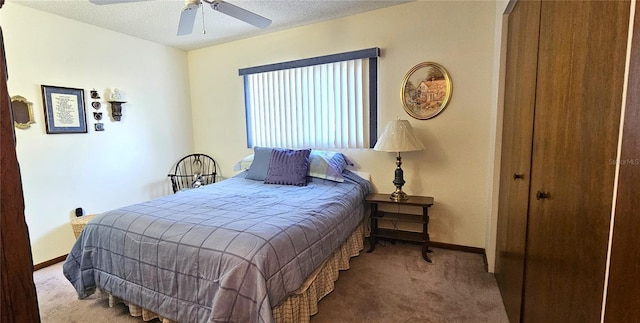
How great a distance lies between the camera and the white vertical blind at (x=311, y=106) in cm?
321

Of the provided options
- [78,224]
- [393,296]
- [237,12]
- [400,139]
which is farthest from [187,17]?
[393,296]

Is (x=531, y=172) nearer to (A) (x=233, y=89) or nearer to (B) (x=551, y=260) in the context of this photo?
(B) (x=551, y=260)

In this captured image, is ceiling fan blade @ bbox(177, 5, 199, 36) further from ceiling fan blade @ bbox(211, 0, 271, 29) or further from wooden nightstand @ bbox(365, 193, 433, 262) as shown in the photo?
wooden nightstand @ bbox(365, 193, 433, 262)

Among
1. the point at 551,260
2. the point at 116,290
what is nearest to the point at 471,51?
the point at 551,260

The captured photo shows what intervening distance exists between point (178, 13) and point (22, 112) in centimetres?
165

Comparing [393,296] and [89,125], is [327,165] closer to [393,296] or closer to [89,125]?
[393,296]

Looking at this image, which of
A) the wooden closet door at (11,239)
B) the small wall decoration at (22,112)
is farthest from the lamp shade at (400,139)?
the small wall decoration at (22,112)

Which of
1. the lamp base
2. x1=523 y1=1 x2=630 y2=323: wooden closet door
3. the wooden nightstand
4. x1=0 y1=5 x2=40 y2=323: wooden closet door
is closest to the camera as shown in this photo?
x1=0 y1=5 x2=40 y2=323: wooden closet door

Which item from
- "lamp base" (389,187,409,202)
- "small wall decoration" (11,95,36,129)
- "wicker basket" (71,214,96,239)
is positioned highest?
"small wall decoration" (11,95,36,129)

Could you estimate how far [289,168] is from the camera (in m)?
3.04

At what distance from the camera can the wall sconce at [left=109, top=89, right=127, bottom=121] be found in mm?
3270

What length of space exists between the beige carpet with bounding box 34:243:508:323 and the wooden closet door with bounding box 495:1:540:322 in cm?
21

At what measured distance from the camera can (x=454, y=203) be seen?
290cm

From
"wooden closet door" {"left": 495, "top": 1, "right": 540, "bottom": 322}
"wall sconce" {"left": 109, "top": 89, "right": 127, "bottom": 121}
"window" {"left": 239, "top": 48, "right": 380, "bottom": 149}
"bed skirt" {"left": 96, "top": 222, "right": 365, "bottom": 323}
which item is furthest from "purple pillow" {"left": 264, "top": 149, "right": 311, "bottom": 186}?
"wall sconce" {"left": 109, "top": 89, "right": 127, "bottom": 121}
